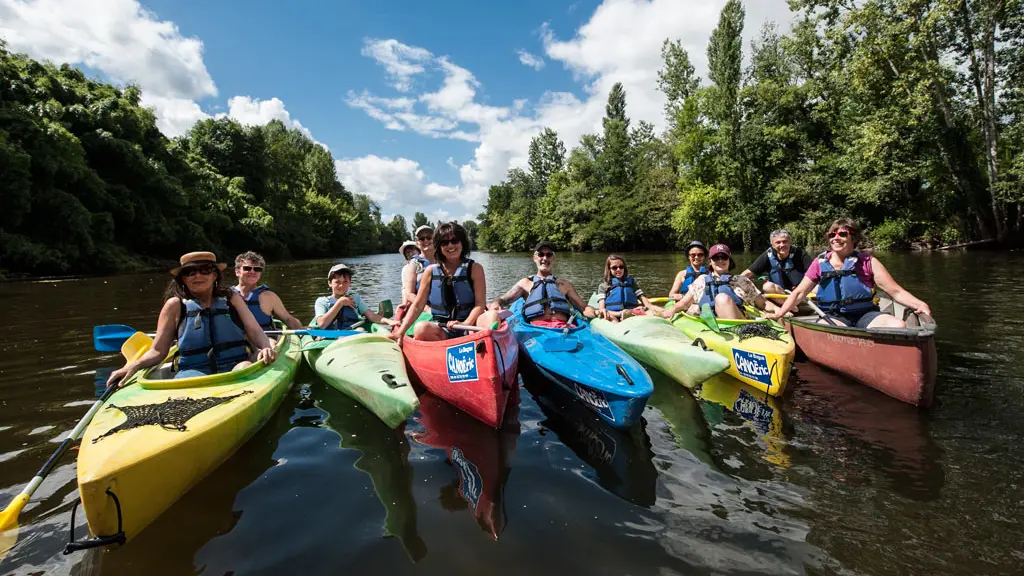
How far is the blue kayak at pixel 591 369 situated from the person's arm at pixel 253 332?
234 centimetres

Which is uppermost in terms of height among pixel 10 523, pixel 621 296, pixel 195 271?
pixel 195 271

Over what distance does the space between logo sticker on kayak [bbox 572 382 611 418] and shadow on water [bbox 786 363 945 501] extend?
4.64 feet

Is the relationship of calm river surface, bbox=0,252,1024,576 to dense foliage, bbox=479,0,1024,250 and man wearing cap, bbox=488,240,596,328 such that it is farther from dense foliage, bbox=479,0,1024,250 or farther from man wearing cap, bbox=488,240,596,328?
dense foliage, bbox=479,0,1024,250

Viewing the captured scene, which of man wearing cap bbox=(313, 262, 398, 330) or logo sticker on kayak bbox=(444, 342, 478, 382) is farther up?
man wearing cap bbox=(313, 262, 398, 330)

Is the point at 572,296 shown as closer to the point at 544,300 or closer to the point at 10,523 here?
the point at 544,300

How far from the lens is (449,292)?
472 cm

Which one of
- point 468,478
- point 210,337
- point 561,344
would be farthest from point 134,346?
point 561,344

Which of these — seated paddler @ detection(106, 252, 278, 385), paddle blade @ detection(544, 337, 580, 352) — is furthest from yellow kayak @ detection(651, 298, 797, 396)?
seated paddler @ detection(106, 252, 278, 385)

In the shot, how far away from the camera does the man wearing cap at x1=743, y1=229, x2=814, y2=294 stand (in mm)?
6730

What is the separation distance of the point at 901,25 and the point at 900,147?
5.17 m

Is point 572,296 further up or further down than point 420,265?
further down

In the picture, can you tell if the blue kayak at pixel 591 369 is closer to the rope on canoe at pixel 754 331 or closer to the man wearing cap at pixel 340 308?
the rope on canoe at pixel 754 331

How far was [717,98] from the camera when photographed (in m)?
28.0

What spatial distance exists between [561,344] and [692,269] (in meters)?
3.04
